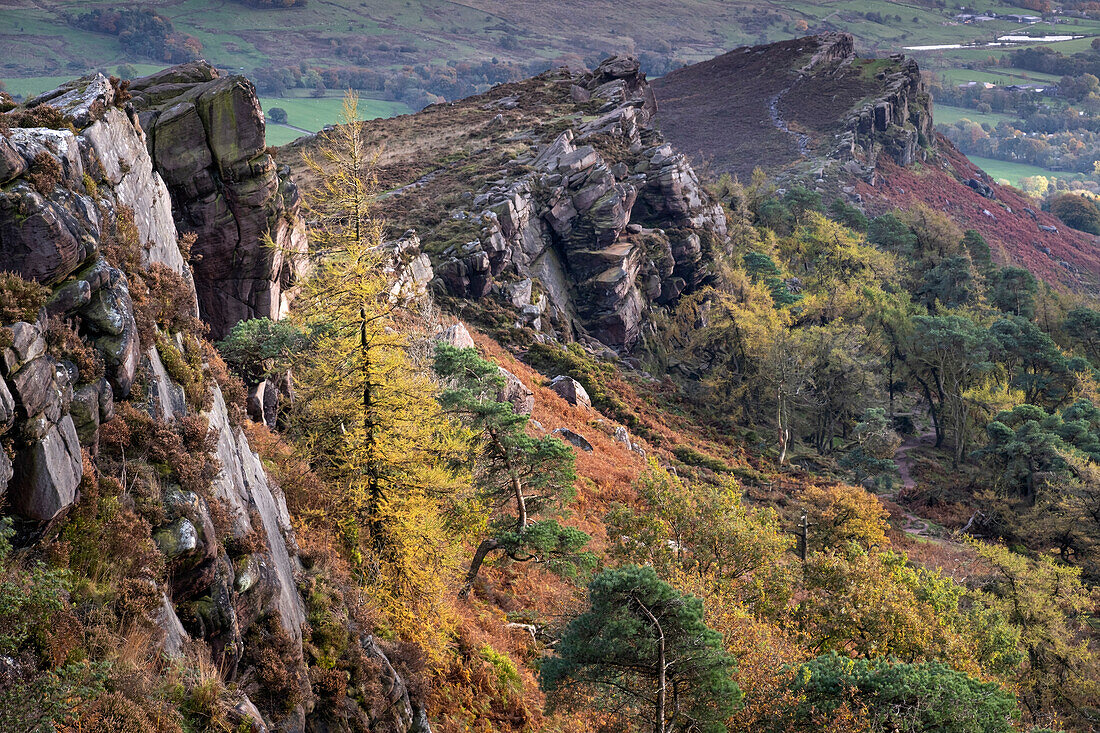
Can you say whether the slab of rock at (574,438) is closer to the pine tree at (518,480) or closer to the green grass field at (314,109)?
the pine tree at (518,480)

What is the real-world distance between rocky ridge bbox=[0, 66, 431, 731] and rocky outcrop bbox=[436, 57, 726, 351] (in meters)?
34.8

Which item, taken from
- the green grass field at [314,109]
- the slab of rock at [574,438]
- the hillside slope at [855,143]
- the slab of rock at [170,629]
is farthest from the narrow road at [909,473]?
the green grass field at [314,109]

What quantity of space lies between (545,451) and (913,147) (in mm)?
120604

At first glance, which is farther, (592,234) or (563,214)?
(592,234)

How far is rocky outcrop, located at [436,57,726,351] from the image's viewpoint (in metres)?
50.9

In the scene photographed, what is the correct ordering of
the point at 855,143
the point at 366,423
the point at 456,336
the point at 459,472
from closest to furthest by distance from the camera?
the point at 366,423, the point at 459,472, the point at 456,336, the point at 855,143

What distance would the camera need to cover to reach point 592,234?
5641cm

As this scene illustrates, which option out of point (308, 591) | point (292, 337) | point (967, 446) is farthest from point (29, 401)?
point (967, 446)

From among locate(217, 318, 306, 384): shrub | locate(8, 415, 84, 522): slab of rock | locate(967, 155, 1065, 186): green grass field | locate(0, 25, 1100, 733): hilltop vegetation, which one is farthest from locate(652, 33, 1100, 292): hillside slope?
locate(8, 415, 84, 522): slab of rock

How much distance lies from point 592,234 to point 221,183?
37.1 meters

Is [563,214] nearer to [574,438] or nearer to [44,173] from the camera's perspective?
[574,438]

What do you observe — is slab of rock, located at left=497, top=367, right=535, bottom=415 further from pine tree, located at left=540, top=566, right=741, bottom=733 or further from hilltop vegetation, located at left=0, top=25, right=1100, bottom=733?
pine tree, located at left=540, top=566, right=741, bottom=733

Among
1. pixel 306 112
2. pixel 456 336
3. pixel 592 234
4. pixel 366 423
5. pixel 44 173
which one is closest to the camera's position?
pixel 44 173

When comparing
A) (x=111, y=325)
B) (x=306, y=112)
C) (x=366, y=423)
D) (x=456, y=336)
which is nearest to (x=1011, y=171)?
(x=306, y=112)
